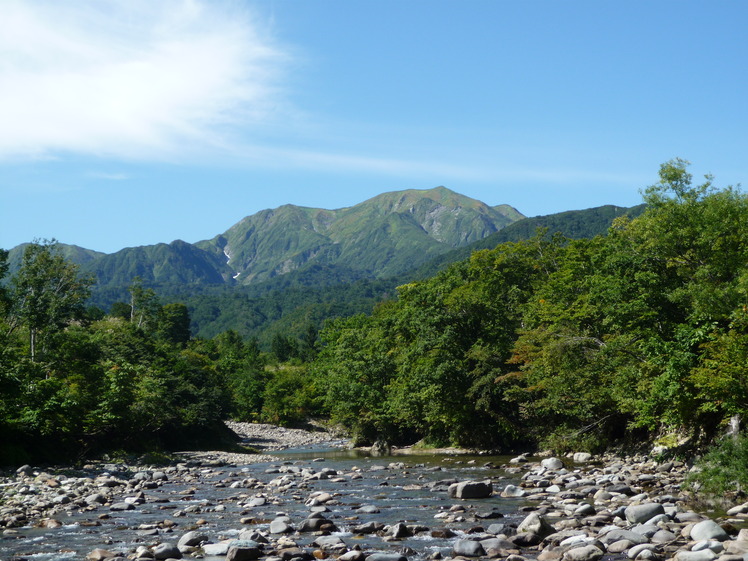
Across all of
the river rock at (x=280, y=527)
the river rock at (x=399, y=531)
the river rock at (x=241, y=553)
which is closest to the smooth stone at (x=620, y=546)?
the river rock at (x=399, y=531)

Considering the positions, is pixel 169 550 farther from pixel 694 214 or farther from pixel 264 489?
pixel 694 214

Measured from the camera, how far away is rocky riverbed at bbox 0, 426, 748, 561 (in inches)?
626

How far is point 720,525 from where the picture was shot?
16.6 metres

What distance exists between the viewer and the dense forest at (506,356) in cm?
2598

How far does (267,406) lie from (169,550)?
90797 mm

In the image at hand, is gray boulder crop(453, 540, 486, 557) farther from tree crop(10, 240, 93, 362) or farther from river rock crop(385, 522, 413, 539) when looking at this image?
tree crop(10, 240, 93, 362)

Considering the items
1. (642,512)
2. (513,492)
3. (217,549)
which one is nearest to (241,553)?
(217,549)

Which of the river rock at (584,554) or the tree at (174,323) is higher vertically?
the tree at (174,323)

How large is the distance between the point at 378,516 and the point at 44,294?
143 feet

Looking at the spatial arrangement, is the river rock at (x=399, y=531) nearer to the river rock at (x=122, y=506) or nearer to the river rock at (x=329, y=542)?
the river rock at (x=329, y=542)

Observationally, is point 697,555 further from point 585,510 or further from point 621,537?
point 585,510

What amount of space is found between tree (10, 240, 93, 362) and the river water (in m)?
25.3

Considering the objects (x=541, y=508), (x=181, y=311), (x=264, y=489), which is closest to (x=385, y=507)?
(x=541, y=508)

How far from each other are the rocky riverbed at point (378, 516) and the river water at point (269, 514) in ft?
0.18
